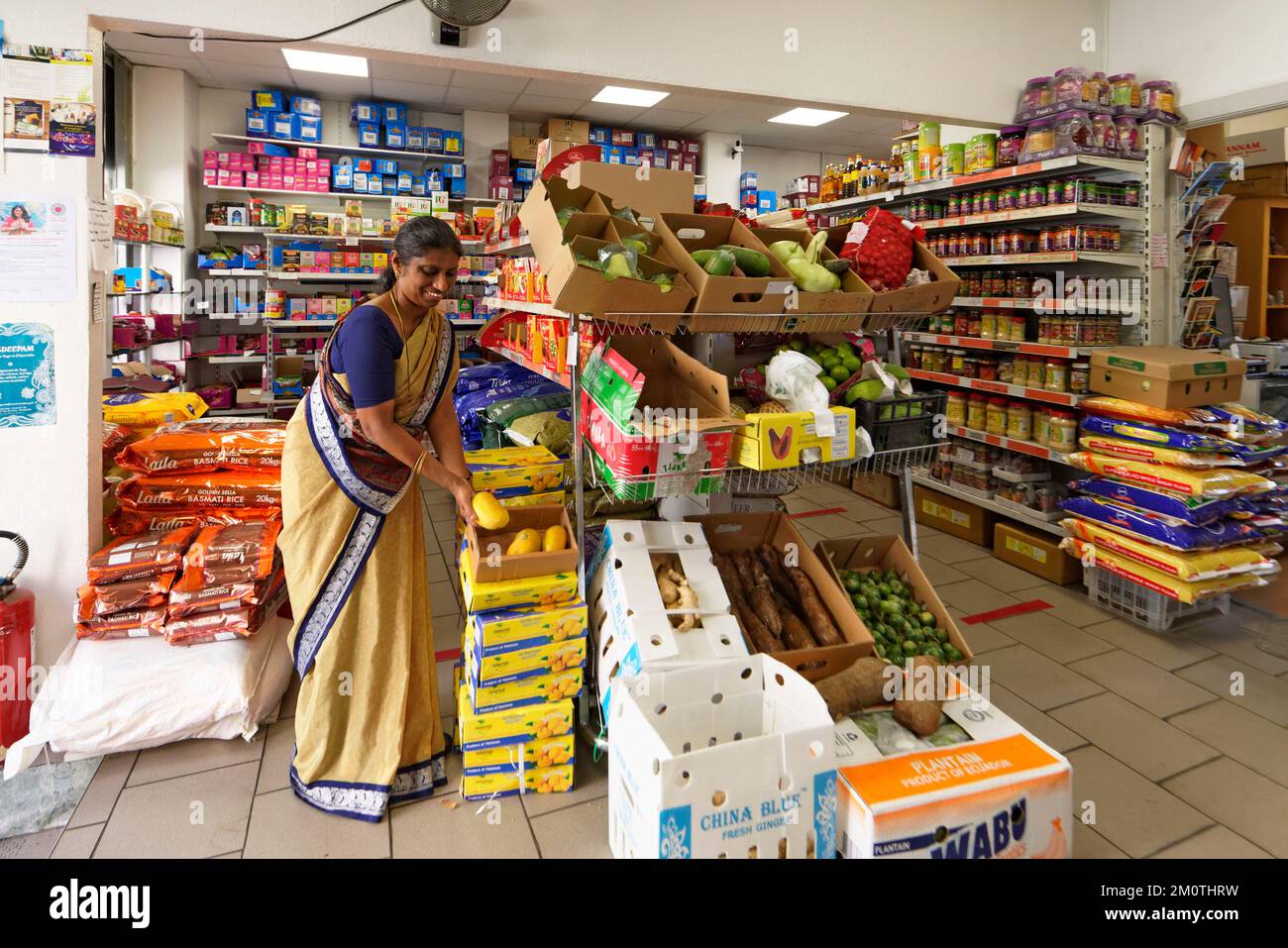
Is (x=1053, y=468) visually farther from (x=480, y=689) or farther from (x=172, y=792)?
(x=172, y=792)

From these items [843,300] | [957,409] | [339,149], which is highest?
[339,149]

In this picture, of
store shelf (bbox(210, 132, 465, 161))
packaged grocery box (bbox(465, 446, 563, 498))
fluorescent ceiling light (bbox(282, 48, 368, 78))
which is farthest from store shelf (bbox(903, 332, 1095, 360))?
Result: store shelf (bbox(210, 132, 465, 161))

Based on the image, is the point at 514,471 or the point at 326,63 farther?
the point at 326,63

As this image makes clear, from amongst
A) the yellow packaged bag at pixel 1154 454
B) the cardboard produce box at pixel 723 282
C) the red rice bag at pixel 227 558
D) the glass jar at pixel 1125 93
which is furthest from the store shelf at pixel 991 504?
the red rice bag at pixel 227 558

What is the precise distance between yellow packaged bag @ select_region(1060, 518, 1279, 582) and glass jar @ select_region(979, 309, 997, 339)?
1.47 metres

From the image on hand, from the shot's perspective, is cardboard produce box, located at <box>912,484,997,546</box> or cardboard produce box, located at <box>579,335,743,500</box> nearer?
cardboard produce box, located at <box>579,335,743,500</box>

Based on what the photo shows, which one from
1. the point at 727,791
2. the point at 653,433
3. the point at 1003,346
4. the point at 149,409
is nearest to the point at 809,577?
the point at 653,433

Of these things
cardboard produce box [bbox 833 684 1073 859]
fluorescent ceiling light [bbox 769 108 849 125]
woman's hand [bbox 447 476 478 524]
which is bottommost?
cardboard produce box [bbox 833 684 1073 859]

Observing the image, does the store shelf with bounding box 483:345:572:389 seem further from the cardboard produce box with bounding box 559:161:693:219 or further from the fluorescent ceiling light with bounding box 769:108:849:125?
the fluorescent ceiling light with bounding box 769:108:849:125

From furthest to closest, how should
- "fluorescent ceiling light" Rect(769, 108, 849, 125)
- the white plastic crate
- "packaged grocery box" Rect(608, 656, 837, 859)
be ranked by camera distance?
"fluorescent ceiling light" Rect(769, 108, 849, 125)
the white plastic crate
"packaged grocery box" Rect(608, 656, 837, 859)

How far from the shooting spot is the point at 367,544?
2.37 metres

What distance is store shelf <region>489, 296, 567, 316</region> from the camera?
10.1ft

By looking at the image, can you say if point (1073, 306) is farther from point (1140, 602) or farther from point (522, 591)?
point (522, 591)

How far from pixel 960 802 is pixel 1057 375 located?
315 cm
